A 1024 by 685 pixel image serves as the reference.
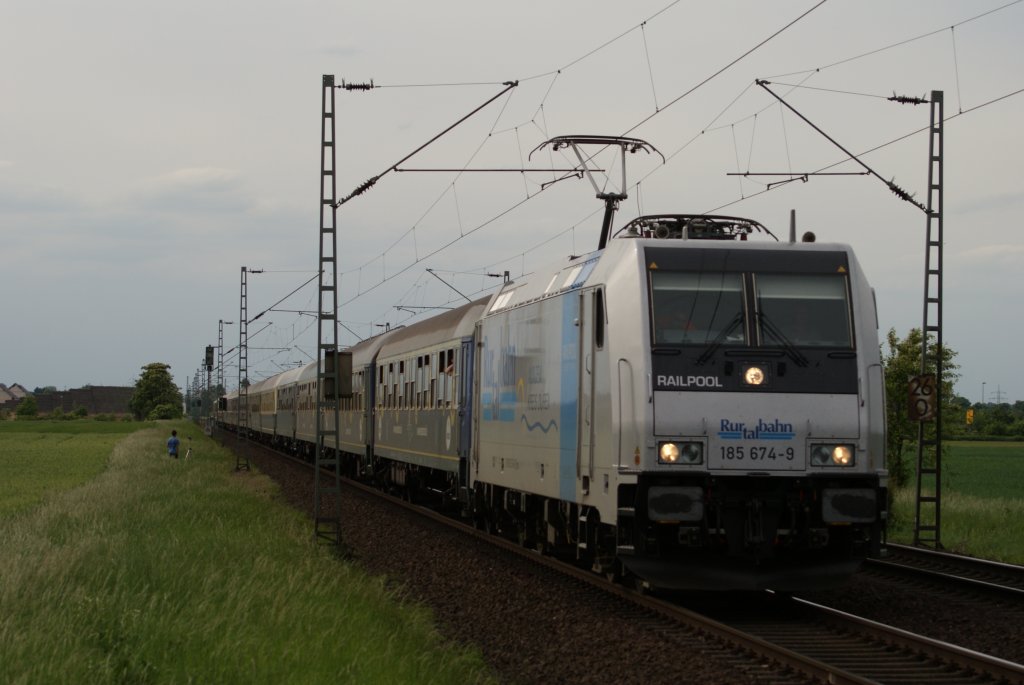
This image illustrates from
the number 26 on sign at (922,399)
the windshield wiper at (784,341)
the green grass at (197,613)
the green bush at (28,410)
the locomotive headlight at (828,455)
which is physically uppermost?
the green bush at (28,410)

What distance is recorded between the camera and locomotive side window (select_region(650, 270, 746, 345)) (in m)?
11.9

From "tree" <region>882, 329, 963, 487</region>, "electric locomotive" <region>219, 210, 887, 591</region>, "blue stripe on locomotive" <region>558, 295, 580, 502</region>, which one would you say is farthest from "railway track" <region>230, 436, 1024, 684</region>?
"tree" <region>882, 329, 963, 487</region>

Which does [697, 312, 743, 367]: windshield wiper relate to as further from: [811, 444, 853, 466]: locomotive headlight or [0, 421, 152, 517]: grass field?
[0, 421, 152, 517]: grass field

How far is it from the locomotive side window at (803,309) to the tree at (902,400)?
15372 mm

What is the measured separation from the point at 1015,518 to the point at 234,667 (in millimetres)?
18000

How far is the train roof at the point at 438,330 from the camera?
21594mm

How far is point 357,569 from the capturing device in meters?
16.0

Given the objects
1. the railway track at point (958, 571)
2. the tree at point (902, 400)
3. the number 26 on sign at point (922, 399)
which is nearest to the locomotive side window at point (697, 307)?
the railway track at point (958, 571)

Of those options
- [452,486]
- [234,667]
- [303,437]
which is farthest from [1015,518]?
[303,437]

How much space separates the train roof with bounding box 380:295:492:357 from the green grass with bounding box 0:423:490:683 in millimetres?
4673

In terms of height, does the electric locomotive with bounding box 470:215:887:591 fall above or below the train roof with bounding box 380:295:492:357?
below


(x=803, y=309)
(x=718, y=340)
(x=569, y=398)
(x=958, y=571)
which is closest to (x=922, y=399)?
(x=958, y=571)

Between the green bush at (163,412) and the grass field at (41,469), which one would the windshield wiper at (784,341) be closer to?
the grass field at (41,469)

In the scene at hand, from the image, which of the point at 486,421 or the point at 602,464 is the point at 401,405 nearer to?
the point at 486,421
